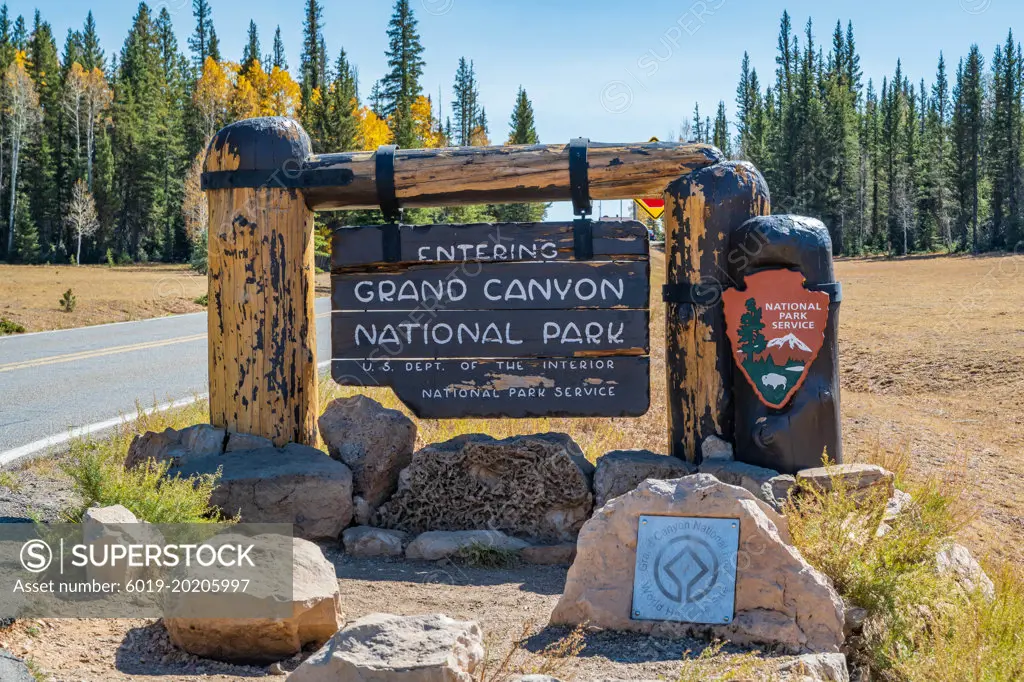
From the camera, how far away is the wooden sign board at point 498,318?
5.69 m

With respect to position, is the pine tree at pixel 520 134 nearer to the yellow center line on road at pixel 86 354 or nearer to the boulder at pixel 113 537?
the yellow center line on road at pixel 86 354

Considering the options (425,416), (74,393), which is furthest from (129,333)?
(425,416)

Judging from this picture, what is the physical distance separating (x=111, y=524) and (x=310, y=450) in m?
1.85

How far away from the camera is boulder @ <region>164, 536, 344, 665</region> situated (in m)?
3.40

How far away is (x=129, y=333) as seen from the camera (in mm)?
17359

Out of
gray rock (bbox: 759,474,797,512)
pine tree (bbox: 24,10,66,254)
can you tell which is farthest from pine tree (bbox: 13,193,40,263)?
gray rock (bbox: 759,474,797,512)

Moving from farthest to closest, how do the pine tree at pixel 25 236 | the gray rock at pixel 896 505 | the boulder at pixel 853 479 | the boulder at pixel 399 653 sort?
1. the pine tree at pixel 25 236
2. the boulder at pixel 853 479
3. the gray rock at pixel 896 505
4. the boulder at pixel 399 653

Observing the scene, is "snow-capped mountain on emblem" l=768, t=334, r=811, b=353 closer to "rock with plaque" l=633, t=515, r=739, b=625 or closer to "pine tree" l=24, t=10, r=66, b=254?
"rock with plaque" l=633, t=515, r=739, b=625

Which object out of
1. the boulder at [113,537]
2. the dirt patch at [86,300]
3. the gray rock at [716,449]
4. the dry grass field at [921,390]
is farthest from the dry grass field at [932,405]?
the dirt patch at [86,300]

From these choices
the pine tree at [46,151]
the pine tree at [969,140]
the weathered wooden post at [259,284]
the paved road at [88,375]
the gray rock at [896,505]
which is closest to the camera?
the gray rock at [896,505]

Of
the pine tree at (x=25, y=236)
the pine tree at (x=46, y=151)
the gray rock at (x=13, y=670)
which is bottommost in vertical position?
the gray rock at (x=13, y=670)

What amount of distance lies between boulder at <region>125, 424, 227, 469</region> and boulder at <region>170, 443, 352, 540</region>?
116 millimetres

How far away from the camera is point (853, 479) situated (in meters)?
4.91

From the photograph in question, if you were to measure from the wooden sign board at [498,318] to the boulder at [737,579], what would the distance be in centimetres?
177
